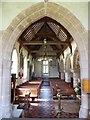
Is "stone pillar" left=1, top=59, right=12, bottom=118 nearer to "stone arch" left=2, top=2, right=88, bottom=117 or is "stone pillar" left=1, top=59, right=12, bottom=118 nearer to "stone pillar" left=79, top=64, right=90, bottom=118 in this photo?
"stone arch" left=2, top=2, right=88, bottom=117

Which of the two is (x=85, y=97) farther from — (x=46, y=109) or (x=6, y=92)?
(x=46, y=109)

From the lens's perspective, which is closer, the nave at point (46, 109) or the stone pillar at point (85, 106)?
the stone pillar at point (85, 106)

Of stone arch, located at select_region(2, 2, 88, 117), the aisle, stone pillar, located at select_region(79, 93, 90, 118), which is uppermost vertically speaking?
stone arch, located at select_region(2, 2, 88, 117)

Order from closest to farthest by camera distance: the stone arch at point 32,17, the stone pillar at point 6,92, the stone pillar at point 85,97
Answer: the stone pillar at point 85,97 → the stone pillar at point 6,92 → the stone arch at point 32,17

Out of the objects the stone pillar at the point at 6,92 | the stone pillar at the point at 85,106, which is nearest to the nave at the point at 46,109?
the stone pillar at the point at 6,92

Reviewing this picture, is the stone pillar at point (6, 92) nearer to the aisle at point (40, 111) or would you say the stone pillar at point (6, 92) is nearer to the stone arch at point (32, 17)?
the stone arch at point (32, 17)

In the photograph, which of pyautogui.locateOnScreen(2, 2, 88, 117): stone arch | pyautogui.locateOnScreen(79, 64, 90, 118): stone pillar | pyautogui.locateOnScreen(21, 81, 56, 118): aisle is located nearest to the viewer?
pyautogui.locateOnScreen(79, 64, 90, 118): stone pillar

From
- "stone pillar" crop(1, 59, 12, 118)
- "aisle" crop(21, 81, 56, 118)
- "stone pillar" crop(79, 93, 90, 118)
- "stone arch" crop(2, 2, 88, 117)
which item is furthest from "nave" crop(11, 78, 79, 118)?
"stone arch" crop(2, 2, 88, 117)

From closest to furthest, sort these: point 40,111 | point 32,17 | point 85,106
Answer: point 85,106, point 32,17, point 40,111

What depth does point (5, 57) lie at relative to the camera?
16.7 ft

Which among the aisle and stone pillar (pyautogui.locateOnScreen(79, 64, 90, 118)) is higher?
stone pillar (pyautogui.locateOnScreen(79, 64, 90, 118))

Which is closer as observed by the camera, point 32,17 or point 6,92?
point 6,92

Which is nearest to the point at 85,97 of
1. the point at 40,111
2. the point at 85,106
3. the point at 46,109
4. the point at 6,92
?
the point at 85,106

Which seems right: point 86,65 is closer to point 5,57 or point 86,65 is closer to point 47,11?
point 47,11
